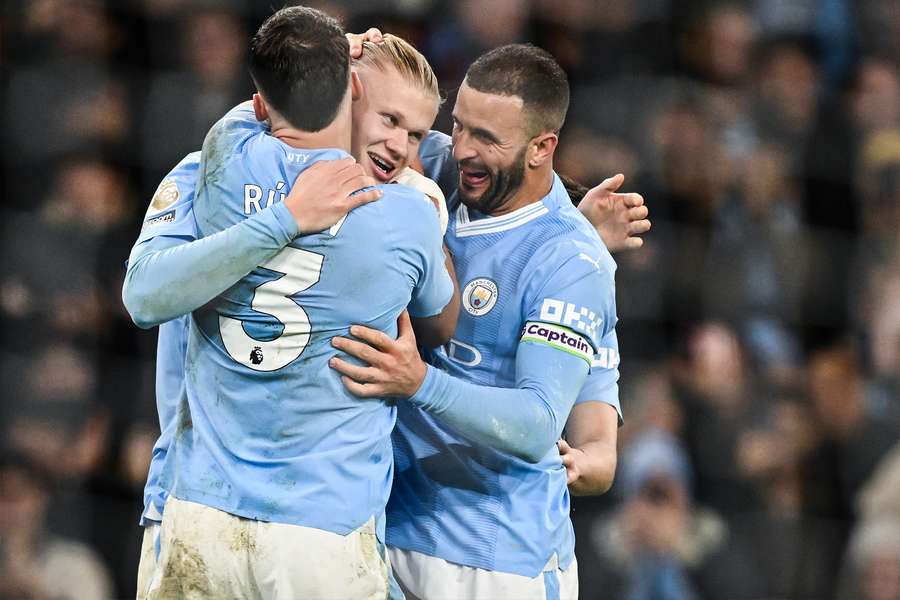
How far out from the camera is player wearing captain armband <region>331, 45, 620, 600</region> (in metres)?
2.60

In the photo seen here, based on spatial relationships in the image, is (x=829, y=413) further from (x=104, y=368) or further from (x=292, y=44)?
(x=292, y=44)

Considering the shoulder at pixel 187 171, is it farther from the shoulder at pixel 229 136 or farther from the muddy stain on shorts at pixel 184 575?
the muddy stain on shorts at pixel 184 575

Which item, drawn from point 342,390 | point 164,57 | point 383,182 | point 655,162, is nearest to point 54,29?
point 164,57

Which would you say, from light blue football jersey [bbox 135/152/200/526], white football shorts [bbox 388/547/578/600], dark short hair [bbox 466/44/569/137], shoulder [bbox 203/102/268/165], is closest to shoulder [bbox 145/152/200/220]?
light blue football jersey [bbox 135/152/200/526]

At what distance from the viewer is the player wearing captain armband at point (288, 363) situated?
2.22 meters

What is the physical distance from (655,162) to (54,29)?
223 cm

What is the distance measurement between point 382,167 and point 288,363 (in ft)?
1.54

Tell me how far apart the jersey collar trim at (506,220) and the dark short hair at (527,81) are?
0.15 meters

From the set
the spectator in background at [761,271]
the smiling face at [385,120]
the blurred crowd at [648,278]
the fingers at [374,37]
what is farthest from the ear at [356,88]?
the spectator in background at [761,271]

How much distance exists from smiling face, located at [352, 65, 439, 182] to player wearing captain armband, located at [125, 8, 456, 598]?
8.1 inches

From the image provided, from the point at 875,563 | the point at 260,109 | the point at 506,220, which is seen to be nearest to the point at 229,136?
the point at 260,109

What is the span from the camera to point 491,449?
2.62 metres

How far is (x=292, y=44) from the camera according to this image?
7.34ft

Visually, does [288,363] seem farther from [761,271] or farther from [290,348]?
[761,271]
